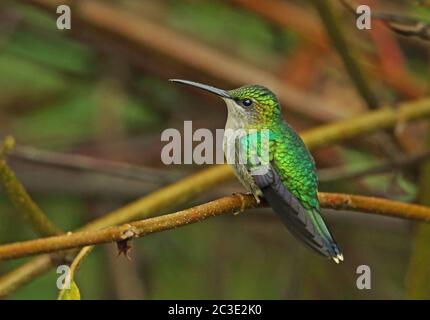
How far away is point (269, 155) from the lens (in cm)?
155

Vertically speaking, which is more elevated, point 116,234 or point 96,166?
point 96,166

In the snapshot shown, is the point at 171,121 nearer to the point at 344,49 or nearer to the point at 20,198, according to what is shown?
the point at 344,49

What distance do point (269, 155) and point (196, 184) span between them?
229mm

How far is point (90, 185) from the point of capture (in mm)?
3061

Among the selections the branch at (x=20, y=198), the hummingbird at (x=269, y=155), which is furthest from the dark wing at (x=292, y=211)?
the branch at (x=20, y=198)

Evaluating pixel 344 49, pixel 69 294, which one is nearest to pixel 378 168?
pixel 344 49

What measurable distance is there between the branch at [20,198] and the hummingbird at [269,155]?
287mm

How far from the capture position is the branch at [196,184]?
1.60m

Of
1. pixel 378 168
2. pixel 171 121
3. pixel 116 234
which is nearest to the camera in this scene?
pixel 116 234

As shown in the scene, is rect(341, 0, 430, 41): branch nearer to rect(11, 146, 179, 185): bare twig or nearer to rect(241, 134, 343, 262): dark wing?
rect(241, 134, 343, 262): dark wing

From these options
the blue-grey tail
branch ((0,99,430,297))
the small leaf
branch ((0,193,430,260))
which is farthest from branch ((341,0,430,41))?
the small leaf

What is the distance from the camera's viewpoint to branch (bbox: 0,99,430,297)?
160 cm

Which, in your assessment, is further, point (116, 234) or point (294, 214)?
point (294, 214)

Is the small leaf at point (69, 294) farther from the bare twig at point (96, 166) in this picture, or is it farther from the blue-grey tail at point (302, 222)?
the bare twig at point (96, 166)
